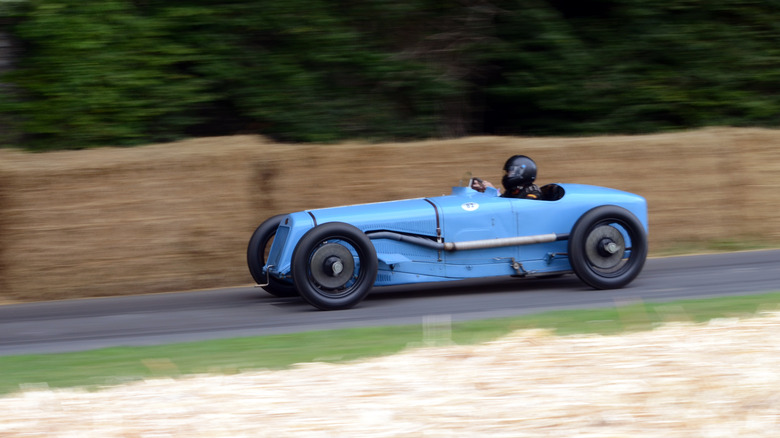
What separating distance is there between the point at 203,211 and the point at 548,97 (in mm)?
5491

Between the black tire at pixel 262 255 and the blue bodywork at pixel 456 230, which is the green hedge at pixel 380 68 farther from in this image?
the blue bodywork at pixel 456 230

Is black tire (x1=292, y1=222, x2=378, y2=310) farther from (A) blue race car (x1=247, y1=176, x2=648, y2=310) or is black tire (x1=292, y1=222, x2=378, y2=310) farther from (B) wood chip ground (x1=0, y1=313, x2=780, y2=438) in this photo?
(B) wood chip ground (x1=0, y1=313, x2=780, y2=438)

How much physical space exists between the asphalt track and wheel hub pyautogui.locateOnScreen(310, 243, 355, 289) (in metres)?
0.26

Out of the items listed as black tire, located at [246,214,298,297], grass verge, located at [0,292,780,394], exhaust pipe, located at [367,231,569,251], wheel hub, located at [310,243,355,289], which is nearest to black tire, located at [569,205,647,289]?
exhaust pipe, located at [367,231,569,251]

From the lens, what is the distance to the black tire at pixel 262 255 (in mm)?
8188

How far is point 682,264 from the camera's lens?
30.9ft

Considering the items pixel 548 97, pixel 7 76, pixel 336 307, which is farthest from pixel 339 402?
pixel 548 97

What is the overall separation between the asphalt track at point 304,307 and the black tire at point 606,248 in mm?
151

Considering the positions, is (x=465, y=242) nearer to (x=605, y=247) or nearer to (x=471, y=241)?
(x=471, y=241)

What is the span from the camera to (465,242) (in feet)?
25.9

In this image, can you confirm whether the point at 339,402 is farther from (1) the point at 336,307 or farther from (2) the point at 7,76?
(2) the point at 7,76

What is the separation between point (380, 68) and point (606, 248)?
4.92 metres

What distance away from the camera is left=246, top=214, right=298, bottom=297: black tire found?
8.19 meters

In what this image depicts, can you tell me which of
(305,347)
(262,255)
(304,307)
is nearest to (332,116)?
(262,255)
